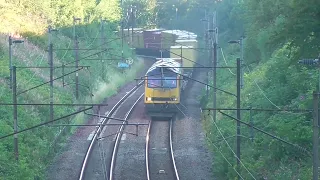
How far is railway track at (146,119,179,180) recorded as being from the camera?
2411 cm

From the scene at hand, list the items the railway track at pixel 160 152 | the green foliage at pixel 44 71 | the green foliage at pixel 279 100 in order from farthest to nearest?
the green foliage at pixel 44 71 → the railway track at pixel 160 152 → the green foliage at pixel 279 100

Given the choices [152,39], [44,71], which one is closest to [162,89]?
[44,71]

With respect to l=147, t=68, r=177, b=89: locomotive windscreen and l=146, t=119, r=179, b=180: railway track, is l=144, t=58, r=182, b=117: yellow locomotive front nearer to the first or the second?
l=147, t=68, r=177, b=89: locomotive windscreen

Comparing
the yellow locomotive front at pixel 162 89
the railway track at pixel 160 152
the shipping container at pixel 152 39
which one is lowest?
the railway track at pixel 160 152

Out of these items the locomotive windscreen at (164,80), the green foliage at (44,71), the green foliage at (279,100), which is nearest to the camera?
the green foliage at (279,100)

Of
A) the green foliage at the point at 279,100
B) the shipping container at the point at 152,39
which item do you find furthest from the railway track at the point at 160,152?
the shipping container at the point at 152,39

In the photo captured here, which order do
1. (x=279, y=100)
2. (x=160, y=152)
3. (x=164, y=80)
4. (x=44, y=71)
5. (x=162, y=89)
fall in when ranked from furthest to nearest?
(x=44, y=71) → (x=162, y=89) → (x=164, y=80) → (x=160, y=152) → (x=279, y=100)

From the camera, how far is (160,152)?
2795 centimetres

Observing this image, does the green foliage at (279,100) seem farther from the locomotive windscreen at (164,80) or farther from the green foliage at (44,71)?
the green foliage at (44,71)

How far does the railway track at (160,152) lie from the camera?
24109mm

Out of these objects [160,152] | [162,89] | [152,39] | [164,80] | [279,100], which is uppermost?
[152,39]

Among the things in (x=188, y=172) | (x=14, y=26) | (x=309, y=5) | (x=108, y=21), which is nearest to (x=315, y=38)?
(x=309, y=5)

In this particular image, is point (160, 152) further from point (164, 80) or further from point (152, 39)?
point (152, 39)

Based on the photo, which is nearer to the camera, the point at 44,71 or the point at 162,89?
the point at 162,89
